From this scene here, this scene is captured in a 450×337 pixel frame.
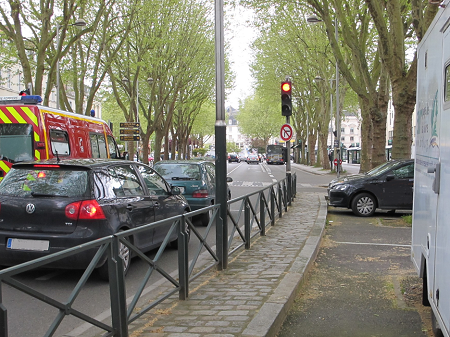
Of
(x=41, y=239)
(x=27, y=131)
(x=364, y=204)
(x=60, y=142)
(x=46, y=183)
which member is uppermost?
(x=27, y=131)

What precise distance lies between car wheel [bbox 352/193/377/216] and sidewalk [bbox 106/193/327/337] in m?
4.94

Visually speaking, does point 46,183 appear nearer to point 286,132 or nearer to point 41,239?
point 41,239

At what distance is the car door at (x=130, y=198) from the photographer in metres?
6.37

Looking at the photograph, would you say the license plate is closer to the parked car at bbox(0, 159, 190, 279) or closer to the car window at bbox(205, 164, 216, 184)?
the parked car at bbox(0, 159, 190, 279)

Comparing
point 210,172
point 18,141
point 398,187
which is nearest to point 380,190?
point 398,187

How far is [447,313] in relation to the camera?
333 centimetres

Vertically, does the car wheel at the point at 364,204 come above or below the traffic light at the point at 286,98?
below

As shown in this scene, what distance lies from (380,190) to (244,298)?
8.68 metres

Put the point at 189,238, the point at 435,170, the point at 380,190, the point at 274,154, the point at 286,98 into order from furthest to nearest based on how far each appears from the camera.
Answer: the point at 274,154 < the point at 380,190 < the point at 286,98 < the point at 189,238 < the point at 435,170

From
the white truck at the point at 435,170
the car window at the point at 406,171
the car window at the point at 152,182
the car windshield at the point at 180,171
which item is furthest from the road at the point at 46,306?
the car window at the point at 406,171

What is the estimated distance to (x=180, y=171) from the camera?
11781mm

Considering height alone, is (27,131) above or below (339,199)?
above

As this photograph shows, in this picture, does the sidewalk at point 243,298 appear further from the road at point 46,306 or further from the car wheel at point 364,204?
the car wheel at point 364,204

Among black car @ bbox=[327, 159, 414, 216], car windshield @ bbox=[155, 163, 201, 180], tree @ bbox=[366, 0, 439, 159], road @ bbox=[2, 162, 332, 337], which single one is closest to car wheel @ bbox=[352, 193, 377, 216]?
black car @ bbox=[327, 159, 414, 216]
